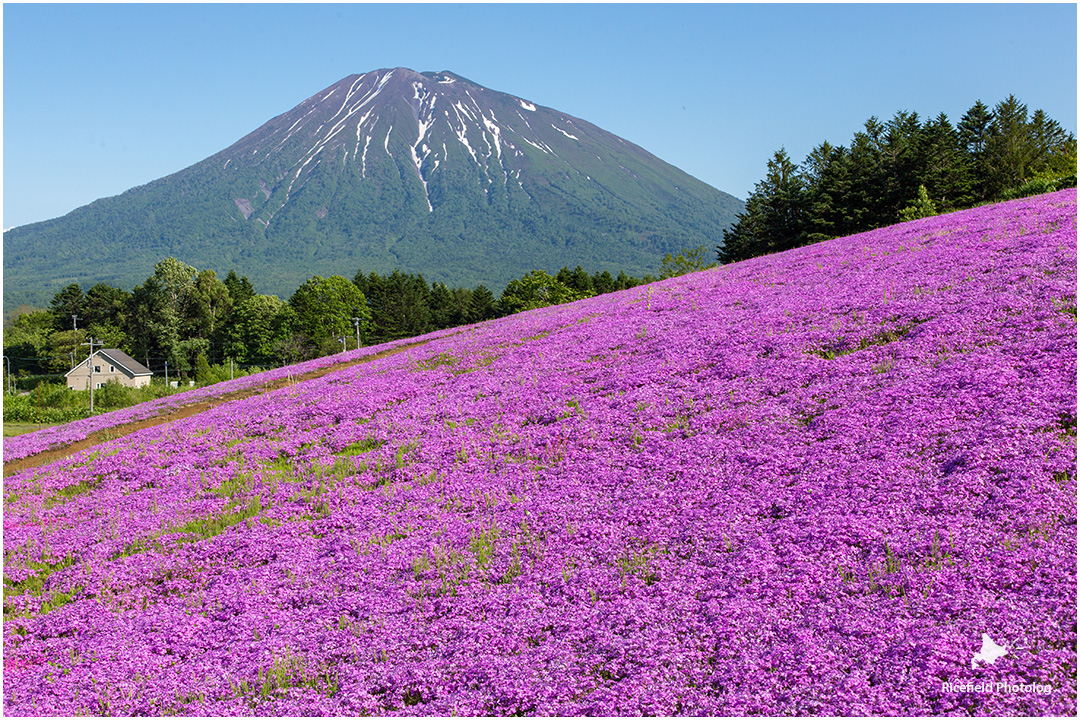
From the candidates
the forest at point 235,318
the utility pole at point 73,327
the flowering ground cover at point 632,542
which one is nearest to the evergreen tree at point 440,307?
the forest at point 235,318

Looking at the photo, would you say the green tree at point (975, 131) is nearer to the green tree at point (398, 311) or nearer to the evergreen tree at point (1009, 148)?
the evergreen tree at point (1009, 148)

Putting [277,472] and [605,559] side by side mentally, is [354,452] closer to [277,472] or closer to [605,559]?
[277,472]

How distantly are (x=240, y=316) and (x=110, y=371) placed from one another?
1922cm

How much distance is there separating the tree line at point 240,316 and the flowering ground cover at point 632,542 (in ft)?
263

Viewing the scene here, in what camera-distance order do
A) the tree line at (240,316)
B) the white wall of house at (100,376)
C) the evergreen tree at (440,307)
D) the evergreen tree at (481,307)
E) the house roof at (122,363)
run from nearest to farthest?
the house roof at (122,363) < the white wall of house at (100,376) < the tree line at (240,316) < the evergreen tree at (481,307) < the evergreen tree at (440,307)

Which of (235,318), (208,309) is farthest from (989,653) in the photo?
(208,309)

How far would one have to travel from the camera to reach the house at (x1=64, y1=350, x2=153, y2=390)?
322 ft

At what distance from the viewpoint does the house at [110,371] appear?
322 ft

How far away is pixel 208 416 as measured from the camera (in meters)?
20.0

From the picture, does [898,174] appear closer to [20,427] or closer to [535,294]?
[535,294]

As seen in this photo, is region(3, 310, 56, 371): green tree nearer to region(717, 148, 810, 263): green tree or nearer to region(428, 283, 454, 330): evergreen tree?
region(428, 283, 454, 330): evergreen tree

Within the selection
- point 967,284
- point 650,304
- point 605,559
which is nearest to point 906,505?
point 605,559

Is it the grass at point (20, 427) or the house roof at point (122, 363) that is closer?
the grass at point (20, 427)

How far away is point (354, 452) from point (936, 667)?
11.3m
